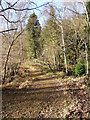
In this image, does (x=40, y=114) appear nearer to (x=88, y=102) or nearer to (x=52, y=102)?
(x=52, y=102)

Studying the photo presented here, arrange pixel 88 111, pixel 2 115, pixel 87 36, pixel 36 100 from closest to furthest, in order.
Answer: pixel 88 111
pixel 2 115
pixel 36 100
pixel 87 36

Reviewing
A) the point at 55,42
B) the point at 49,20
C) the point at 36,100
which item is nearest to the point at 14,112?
the point at 36,100

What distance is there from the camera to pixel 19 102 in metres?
5.75

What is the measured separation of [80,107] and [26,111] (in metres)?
2.29

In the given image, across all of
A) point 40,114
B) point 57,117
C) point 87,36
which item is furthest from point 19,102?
point 87,36

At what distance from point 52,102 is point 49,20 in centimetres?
1163

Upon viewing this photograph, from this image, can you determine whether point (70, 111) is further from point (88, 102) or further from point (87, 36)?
point (87, 36)

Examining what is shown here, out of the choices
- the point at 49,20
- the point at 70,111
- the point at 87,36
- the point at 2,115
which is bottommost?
the point at 2,115

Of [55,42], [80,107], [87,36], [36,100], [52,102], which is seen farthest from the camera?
[55,42]

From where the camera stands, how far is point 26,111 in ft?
15.7

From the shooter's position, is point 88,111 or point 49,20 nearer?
point 88,111

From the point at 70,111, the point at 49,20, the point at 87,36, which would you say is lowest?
the point at 70,111

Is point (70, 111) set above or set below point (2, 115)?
above

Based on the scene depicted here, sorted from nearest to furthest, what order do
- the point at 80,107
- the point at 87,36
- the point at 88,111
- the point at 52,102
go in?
the point at 88,111, the point at 80,107, the point at 52,102, the point at 87,36
